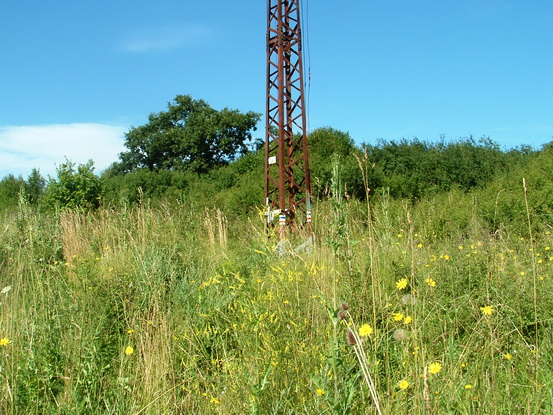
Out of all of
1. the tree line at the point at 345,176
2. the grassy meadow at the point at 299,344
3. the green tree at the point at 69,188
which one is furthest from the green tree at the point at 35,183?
the grassy meadow at the point at 299,344

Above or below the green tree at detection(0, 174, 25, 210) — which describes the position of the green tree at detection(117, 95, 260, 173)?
above

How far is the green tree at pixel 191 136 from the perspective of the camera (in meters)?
38.4

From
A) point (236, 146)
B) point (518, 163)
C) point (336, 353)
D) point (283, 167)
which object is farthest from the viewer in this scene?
point (236, 146)

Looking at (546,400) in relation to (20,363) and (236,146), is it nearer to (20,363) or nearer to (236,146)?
(20,363)

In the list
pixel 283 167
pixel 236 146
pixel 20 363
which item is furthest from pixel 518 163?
pixel 236 146

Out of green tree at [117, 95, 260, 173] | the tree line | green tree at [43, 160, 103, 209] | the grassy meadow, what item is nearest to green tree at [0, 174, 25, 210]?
the tree line

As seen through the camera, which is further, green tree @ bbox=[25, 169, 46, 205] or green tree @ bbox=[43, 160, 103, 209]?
green tree @ bbox=[25, 169, 46, 205]

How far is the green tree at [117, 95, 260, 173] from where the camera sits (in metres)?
38.4

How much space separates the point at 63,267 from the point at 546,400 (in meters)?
4.26

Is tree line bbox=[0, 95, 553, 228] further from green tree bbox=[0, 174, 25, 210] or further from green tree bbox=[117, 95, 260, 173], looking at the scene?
green tree bbox=[117, 95, 260, 173]

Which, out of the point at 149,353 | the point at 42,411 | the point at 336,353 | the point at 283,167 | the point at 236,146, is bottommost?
the point at 42,411

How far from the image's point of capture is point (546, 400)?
75.0 inches

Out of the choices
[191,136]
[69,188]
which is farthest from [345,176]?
[191,136]

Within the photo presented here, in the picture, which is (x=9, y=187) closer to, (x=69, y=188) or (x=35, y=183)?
(x=35, y=183)
